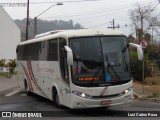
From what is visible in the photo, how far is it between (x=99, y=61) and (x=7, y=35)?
2047 inches

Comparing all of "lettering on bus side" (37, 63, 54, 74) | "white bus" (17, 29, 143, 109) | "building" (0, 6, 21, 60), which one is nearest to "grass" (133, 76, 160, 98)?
"lettering on bus side" (37, 63, 54, 74)

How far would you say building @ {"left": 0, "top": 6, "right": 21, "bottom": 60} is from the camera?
63.3 metres

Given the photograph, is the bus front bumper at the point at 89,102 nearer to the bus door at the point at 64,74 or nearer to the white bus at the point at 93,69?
the white bus at the point at 93,69

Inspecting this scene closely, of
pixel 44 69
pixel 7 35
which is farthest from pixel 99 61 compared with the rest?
pixel 7 35

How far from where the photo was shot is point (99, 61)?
573 inches

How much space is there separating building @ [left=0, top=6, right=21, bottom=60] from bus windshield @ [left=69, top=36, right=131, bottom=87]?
4905 cm

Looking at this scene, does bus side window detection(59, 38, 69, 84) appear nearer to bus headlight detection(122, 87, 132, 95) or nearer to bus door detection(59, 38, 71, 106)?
bus door detection(59, 38, 71, 106)

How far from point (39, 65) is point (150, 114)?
25.3 feet

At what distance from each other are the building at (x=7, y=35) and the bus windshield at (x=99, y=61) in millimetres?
49050

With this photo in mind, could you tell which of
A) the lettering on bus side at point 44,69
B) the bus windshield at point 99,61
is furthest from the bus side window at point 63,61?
the lettering on bus side at point 44,69

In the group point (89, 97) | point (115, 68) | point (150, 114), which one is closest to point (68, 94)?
point (89, 97)

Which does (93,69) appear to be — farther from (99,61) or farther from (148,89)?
(148,89)

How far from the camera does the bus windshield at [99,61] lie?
1440 cm

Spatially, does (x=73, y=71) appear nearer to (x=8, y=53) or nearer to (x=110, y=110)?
(x=110, y=110)
